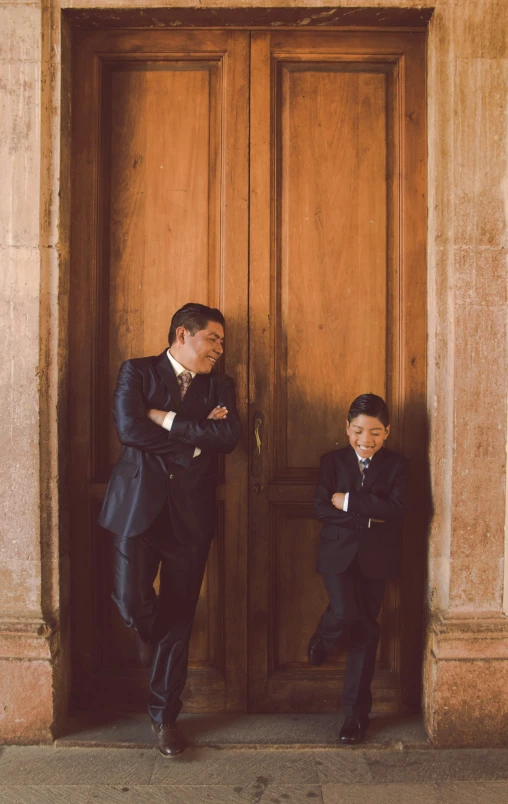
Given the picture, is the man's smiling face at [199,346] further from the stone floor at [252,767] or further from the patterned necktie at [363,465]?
the stone floor at [252,767]

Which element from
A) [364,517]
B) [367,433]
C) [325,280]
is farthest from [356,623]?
[325,280]

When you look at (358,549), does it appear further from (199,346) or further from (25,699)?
(25,699)

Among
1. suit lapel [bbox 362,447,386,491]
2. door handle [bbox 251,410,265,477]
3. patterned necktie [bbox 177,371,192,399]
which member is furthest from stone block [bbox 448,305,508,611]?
patterned necktie [bbox 177,371,192,399]

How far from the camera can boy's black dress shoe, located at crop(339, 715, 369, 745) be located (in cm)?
312

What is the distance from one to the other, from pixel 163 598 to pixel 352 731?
3.85ft

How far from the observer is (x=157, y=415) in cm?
291

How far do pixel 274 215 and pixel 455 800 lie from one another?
2.96 metres

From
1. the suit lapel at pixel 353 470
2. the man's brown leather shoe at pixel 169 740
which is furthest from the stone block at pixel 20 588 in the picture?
the suit lapel at pixel 353 470

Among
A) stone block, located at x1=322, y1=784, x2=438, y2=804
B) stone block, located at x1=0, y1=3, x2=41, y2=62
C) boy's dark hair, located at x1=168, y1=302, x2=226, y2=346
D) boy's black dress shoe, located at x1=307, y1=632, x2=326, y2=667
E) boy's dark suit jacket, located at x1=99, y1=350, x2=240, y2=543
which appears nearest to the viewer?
stone block, located at x1=322, y1=784, x2=438, y2=804

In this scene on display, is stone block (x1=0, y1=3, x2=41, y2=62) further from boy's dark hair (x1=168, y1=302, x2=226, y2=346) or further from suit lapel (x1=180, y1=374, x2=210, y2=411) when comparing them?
suit lapel (x1=180, y1=374, x2=210, y2=411)

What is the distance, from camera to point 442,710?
312 centimetres

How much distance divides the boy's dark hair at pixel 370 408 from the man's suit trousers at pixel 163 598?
100cm

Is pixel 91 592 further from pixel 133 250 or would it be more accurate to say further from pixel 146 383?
pixel 133 250

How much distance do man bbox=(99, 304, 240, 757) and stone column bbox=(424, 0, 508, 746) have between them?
1.18 metres
